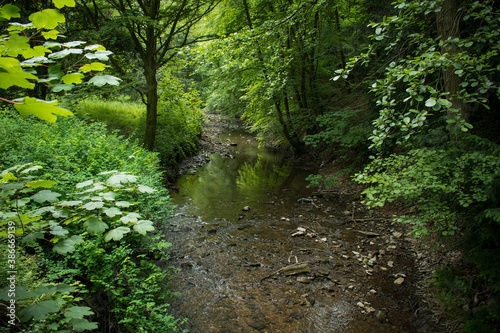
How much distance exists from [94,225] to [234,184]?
8.38 m

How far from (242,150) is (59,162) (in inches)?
512

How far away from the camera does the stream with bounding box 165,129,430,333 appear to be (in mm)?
3545

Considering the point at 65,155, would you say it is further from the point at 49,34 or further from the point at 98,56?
the point at 98,56

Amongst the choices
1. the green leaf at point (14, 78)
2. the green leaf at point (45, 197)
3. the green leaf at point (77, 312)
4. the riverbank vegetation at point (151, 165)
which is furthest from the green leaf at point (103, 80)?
the green leaf at point (77, 312)

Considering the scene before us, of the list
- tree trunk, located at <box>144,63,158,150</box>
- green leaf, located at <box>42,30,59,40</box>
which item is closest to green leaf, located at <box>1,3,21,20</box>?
green leaf, located at <box>42,30,59,40</box>

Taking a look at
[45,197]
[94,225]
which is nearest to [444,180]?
[94,225]

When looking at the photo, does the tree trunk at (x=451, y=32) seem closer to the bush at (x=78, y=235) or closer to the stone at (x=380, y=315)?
the stone at (x=380, y=315)

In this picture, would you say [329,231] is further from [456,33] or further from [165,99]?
[165,99]

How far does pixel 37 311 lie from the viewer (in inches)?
44.0

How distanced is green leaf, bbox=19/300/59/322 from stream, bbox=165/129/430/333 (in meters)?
2.69

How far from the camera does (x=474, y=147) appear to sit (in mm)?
3230

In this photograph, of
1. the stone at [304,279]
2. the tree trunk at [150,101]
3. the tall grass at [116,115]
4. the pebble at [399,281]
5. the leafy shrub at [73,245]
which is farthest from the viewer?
the tall grass at [116,115]

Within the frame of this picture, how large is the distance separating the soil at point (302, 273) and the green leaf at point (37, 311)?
2.68 metres

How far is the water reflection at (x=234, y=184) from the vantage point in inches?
292
